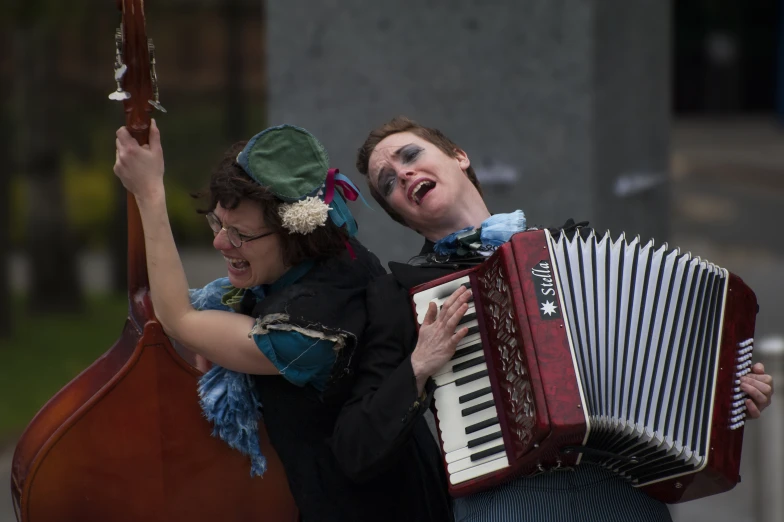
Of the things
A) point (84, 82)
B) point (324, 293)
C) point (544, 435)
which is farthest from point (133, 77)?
point (84, 82)

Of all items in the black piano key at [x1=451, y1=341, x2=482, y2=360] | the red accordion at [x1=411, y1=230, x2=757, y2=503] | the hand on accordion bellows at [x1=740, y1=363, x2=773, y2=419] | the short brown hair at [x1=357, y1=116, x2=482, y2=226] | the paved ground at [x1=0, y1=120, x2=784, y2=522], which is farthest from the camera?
the paved ground at [x1=0, y1=120, x2=784, y2=522]

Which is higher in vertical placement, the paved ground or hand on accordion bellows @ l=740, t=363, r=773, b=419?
hand on accordion bellows @ l=740, t=363, r=773, b=419

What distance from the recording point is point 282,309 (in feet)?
7.40

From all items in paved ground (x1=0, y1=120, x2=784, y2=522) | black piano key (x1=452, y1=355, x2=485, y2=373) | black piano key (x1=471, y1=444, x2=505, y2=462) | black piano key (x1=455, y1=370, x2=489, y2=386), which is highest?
black piano key (x1=452, y1=355, x2=485, y2=373)

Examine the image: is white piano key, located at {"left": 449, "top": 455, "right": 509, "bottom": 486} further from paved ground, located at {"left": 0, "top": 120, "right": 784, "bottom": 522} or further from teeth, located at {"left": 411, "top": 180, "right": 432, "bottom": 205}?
paved ground, located at {"left": 0, "top": 120, "right": 784, "bottom": 522}

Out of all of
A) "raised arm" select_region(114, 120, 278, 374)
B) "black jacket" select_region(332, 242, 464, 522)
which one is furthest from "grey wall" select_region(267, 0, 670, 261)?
"raised arm" select_region(114, 120, 278, 374)

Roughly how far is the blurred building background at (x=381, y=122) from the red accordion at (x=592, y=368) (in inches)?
49.4

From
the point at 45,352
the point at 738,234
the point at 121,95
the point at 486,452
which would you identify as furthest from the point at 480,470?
the point at 738,234

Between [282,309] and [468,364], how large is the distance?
15.3 inches

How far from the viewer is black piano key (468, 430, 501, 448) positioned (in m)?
2.20

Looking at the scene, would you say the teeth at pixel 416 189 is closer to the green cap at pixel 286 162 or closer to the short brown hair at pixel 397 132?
the short brown hair at pixel 397 132

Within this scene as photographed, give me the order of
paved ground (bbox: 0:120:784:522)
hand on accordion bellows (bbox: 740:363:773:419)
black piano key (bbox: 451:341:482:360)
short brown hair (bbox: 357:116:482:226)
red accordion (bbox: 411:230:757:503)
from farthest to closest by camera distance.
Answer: paved ground (bbox: 0:120:784:522), short brown hair (bbox: 357:116:482:226), hand on accordion bellows (bbox: 740:363:773:419), black piano key (bbox: 451:341:482:360), red accordion (bbox: 411:230:757:503)

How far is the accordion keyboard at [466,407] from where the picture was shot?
221 centimetres

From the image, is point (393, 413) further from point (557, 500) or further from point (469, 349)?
point (557, 500)
